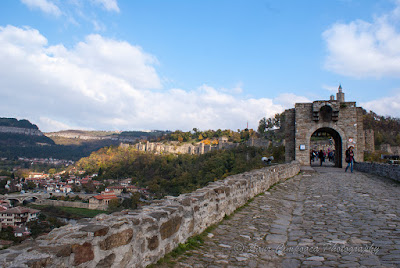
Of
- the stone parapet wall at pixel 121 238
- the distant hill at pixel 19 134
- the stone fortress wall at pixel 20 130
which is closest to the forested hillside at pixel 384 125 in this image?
the stone parapet wall at pixel 121 238

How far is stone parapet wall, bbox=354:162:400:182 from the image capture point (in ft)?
33.9

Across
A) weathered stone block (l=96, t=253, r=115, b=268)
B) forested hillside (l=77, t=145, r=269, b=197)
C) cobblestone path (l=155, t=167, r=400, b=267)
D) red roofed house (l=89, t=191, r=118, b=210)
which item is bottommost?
red roofed house (l=89, t=191, r=118, b=210)

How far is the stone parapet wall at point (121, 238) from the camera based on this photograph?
1630mm

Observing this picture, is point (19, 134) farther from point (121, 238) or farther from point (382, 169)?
point (121, 238)

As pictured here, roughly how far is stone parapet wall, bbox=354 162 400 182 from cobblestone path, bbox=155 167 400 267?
17.0 ft

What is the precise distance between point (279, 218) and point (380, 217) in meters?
1.63

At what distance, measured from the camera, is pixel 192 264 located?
2.67 meters

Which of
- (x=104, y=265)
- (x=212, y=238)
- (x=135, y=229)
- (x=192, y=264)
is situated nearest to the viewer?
(x=104, y=265)

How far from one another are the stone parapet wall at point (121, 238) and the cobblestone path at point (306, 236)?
0.94 feet

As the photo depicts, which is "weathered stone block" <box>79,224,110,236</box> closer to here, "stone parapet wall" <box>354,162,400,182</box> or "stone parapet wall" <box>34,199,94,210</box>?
"stone parapet wall" <box>354,162,400,182</box>

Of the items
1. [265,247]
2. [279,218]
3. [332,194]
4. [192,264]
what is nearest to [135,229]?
[192,264]

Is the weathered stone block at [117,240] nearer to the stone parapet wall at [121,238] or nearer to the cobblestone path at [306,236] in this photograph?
the stone parapet wall at [121,238]

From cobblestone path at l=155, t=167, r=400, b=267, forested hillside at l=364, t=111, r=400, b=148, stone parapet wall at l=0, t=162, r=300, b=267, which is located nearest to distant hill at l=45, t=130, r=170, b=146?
forested hillside at l=364, t=111, r=400, b=148

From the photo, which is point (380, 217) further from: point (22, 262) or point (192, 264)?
point (22, 262)
